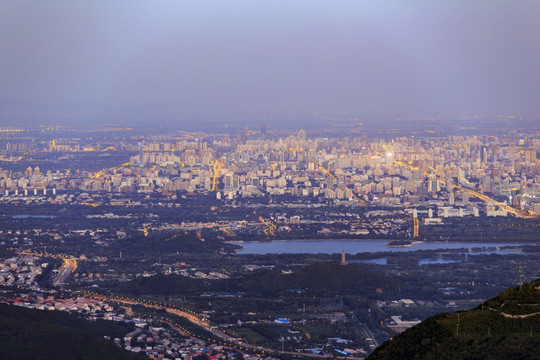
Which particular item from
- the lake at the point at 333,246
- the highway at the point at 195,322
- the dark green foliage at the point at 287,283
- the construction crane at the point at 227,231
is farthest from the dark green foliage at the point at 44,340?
the construction crane at the point at 227,231

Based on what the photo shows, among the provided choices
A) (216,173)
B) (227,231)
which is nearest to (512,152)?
(216,173)

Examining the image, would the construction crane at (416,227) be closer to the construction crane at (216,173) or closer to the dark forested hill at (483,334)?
the construction crane at (216,173)

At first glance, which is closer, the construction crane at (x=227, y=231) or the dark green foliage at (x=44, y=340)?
the dark green foliage at (x=44, y=340)

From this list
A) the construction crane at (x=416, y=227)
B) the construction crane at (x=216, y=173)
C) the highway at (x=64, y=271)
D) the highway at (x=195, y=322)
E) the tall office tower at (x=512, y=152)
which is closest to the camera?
the highway at (x=195, y=322)

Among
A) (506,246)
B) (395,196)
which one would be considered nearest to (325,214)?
(395,196)

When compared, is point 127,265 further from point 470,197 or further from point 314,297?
point 470,197

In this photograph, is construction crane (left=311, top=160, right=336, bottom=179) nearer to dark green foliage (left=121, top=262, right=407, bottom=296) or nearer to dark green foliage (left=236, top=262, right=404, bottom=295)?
dark green foliage (left=236, top=262, right=404, bottom=295)

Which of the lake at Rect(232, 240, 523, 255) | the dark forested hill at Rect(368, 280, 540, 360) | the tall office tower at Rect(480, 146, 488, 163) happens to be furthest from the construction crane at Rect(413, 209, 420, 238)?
the dark forested hill at Rect(368, 280, 540, 360)
